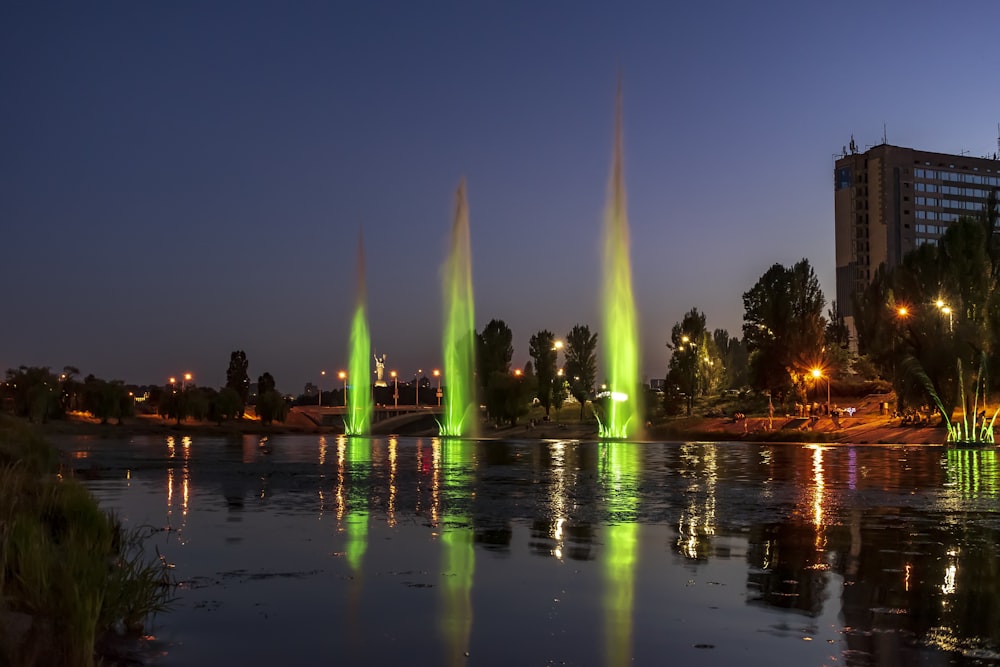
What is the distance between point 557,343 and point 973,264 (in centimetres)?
5147

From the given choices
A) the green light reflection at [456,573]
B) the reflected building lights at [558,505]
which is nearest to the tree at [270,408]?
the reflected building lights at [558,505]

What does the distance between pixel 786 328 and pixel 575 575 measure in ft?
290

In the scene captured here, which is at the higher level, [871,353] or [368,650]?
[871,353]

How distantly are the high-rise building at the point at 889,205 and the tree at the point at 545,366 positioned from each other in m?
87.1

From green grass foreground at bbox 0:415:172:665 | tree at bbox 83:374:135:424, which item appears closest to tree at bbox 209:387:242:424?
tree at bbox 83:374:135:424

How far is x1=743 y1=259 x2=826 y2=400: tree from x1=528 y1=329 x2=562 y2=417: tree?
2972 cm

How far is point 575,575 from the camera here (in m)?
12.0

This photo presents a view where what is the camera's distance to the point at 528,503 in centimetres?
2223

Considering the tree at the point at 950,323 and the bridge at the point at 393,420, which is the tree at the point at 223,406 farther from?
the tree at the point at 950,323

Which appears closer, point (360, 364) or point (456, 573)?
point (456, 573)

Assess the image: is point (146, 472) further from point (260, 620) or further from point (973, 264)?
point (973, 264)

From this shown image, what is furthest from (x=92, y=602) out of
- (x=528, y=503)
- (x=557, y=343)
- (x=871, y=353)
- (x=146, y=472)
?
(x=557, y=343)

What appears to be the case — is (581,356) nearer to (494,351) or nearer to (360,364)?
(494,351)

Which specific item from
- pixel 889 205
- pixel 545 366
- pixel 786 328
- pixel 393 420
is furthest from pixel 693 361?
pixel 889 205
